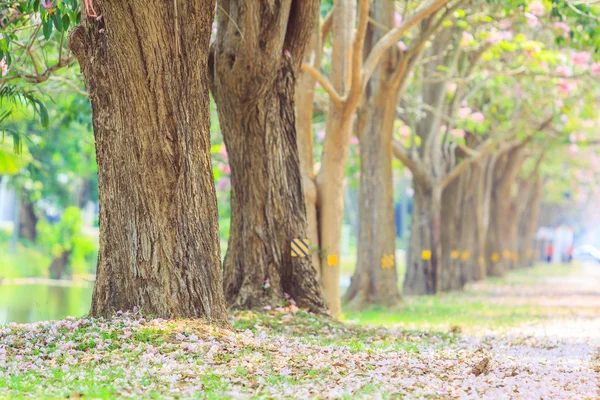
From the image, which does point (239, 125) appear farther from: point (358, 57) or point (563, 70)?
point (563, 70)

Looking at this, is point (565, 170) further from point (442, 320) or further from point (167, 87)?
point (167, 87)

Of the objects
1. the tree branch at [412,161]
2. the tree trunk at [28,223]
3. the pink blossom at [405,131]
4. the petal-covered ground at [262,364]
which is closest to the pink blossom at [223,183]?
the pink blossom at [405,131]

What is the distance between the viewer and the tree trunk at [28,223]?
36.1 meters

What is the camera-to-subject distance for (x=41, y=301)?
2072cm

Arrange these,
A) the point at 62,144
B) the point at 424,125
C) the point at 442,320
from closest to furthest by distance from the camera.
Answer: the point at 442,320 → the point at 424,125 → the point at 62,144

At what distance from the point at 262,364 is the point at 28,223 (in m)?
30.6

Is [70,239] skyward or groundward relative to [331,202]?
groundward

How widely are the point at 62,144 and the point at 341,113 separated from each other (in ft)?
63.6

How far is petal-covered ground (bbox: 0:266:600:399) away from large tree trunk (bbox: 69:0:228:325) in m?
0.35

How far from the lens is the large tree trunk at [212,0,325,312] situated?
36.9ft

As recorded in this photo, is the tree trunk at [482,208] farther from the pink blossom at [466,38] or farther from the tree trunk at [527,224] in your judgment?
the tree trunk at [527,224]

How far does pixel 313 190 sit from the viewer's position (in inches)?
554

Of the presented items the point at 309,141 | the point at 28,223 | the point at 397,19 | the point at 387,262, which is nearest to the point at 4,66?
the point at 309,141

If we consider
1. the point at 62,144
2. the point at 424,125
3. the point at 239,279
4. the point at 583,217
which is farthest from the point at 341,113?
the point at 583,217
